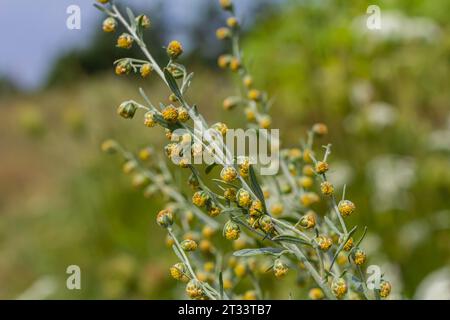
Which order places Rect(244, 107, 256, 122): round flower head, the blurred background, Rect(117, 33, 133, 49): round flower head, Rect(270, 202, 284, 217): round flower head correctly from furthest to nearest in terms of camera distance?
the blurred background, Rect(244, 107, 256, 122): round flower head, Rect(270, 202, 284, 217): round flower head, Rect(117, 33, 133, 49): round flower head

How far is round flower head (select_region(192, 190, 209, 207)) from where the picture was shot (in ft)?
2.59

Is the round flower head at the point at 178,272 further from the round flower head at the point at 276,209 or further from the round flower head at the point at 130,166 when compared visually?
the round flower head at the point at 130,166

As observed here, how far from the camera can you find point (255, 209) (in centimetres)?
77

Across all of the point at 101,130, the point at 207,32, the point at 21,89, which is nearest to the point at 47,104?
the point at 207,32

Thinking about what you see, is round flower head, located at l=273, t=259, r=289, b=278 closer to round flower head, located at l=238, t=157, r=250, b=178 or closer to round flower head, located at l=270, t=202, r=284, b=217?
round flower head, located at l=238, t=157, r=250, b=178

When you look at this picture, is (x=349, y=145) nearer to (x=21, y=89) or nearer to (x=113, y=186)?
(x=113, y=186)

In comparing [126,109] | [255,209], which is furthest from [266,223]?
[126,109]

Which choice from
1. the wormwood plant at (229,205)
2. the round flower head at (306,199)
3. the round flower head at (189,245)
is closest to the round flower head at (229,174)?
the wormwood plant at (229,205)

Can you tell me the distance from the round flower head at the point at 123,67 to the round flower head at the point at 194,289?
28cm

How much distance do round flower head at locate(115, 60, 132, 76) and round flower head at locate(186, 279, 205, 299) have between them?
0.93ft

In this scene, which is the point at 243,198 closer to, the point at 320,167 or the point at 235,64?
the point at 320,167

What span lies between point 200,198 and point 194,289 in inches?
4.4

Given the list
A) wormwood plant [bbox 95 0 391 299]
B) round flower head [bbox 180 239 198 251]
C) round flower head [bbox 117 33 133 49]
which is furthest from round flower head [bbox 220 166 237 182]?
round flower head [bbox 117 33 133 49]

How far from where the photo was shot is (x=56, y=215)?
5.80m
